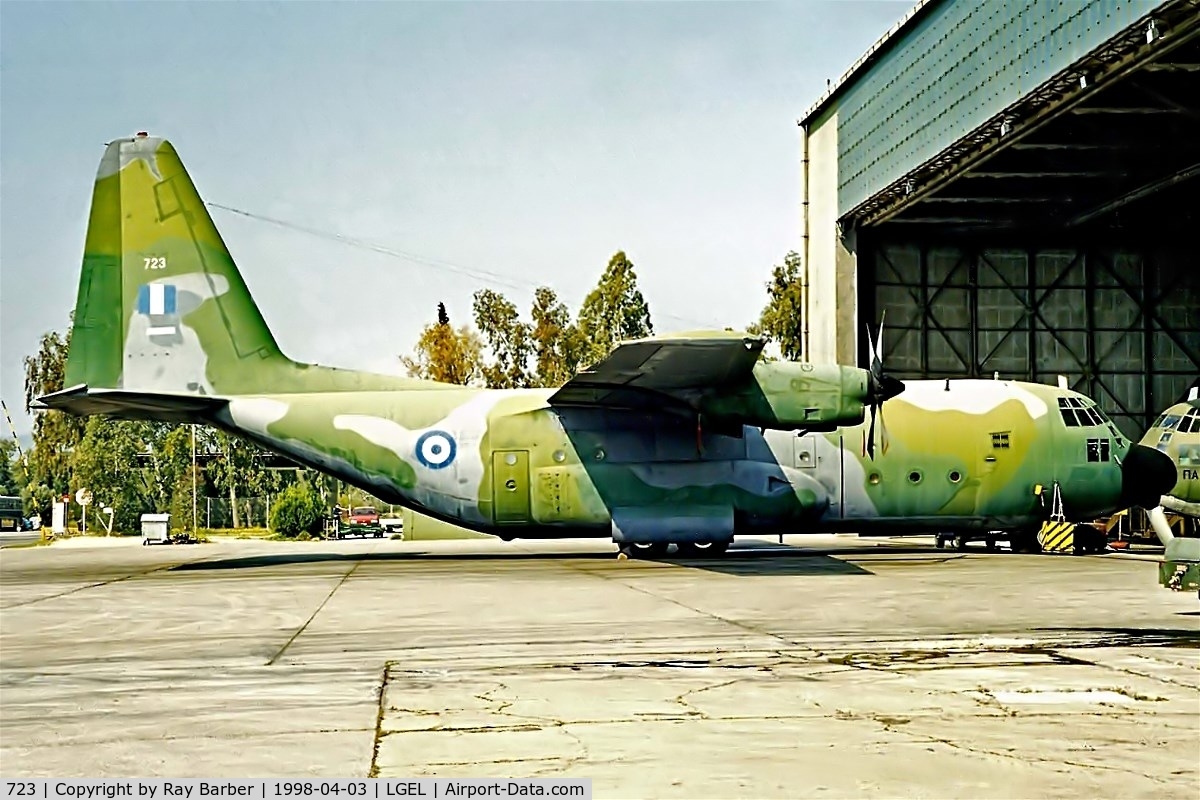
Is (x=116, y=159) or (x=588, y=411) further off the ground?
(x=116, y=159)

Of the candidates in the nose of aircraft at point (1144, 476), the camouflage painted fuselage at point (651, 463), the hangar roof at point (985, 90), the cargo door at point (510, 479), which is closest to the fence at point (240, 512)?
the hangar roof at point (985, 90)

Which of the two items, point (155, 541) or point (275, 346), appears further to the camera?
point (155, 541)

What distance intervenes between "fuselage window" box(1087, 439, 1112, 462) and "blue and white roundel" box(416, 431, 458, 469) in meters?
13.2

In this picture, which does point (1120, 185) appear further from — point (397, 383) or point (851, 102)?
point (397, 383)

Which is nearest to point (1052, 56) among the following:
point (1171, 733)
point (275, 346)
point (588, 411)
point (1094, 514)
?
point (1094, 514)

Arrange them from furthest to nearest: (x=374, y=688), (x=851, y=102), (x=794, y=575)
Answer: (x=851, y=102) < (x=794, y=575) < (x=374, y=688)

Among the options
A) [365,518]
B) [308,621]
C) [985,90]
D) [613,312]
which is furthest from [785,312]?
[308,621]

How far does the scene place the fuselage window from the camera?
25750mm

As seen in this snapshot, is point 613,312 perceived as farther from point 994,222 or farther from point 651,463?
point 651,463

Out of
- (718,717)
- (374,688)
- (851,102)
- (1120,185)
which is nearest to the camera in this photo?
(718,717)

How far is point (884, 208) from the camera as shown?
37.0 m

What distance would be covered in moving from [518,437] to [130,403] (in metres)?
7.49

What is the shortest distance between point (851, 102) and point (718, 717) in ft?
105

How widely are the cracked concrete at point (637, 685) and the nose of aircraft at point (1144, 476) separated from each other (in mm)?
7309
